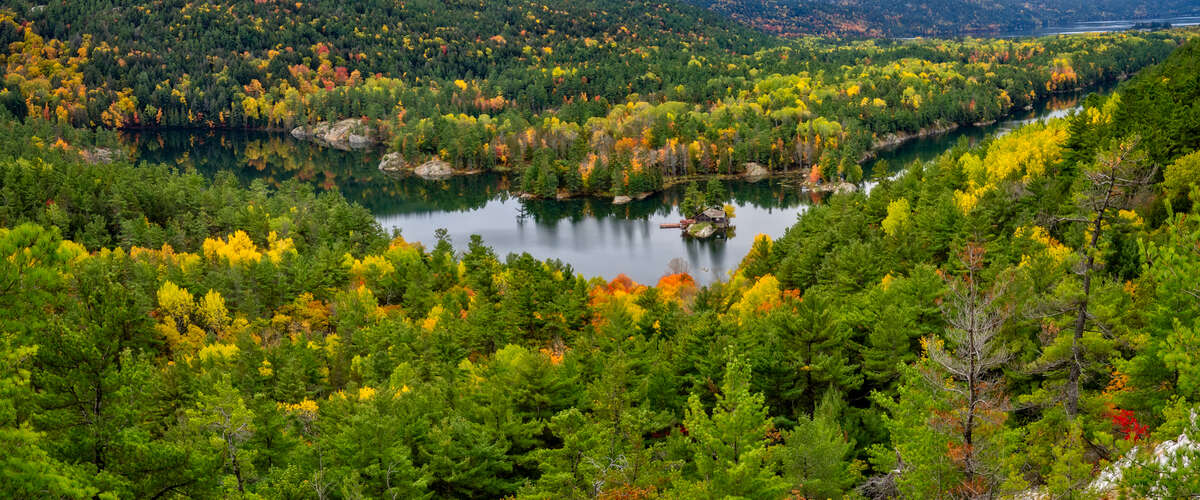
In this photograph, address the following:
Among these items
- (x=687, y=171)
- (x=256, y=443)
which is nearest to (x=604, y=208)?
(x=687, y=171)

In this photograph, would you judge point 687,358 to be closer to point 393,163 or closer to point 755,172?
point 755,172

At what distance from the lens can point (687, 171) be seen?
129m

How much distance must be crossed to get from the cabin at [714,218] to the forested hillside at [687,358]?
25.2 meters

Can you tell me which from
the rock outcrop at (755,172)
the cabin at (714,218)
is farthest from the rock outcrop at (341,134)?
the cabin at (714,218)

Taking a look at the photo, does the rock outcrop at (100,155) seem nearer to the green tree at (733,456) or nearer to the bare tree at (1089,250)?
the green tree at (733,456)

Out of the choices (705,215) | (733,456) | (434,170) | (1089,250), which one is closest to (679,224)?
(705,215)

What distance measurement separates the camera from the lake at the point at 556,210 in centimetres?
9012

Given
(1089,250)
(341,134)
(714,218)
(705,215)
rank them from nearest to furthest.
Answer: (1089,250) < (714,218) < (705,215) < (341,134)

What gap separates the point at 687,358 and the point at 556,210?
270 ft

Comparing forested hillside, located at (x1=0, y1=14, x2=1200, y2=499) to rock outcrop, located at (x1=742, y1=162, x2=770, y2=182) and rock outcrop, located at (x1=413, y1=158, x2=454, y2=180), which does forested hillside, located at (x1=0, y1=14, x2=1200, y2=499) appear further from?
rock outcrop, located at (x1=413, y1=158, x2=454, y2=180)

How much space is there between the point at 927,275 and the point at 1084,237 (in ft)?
27.0

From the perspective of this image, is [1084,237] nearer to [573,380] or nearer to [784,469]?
[784,469]

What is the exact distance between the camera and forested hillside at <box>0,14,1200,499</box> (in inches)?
642

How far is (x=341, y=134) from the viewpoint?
602ft
